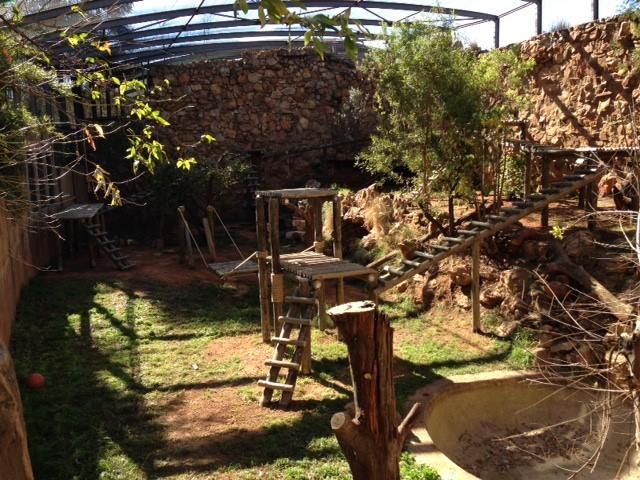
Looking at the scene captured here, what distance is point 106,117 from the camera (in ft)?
51.9

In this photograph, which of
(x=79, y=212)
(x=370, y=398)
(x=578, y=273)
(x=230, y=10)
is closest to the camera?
(x=370, y=398)

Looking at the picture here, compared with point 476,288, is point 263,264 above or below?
above

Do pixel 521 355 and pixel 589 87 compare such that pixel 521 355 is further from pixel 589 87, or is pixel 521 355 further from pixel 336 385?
pixel 589 87

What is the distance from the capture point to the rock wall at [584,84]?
10398 millimetres

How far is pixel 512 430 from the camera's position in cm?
725

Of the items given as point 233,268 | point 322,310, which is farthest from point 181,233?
point 322,310

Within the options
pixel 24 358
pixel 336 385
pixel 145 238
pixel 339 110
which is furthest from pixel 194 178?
pixel 336 385

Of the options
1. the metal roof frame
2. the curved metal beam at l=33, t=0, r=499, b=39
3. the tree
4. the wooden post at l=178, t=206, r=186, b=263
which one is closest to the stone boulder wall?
the tree

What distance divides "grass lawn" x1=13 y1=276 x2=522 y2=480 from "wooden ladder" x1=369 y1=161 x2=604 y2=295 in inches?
36.8

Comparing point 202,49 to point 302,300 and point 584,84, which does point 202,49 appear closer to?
point 584,84

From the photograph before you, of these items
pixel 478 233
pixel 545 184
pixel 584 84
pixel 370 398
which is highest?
pixel 584 84

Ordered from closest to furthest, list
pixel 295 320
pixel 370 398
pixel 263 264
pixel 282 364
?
pixel 370 398, pixel 282 364, pixel 295 320, pixel 263 264

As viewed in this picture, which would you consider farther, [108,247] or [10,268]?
[108,247]

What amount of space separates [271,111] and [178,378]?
11117 mm
